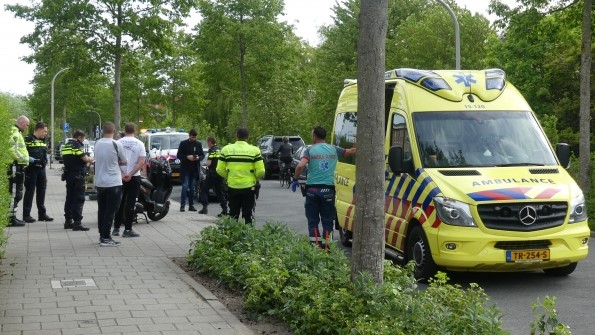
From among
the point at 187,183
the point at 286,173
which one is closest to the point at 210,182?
the point at 187,183

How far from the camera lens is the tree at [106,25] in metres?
27.4

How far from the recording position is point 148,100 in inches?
2317

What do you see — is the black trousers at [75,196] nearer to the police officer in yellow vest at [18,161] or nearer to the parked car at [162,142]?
the police officer in yellow vest at [18,161]

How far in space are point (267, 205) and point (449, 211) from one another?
12.8 metres

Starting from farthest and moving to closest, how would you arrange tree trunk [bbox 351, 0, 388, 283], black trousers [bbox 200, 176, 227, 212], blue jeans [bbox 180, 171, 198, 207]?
blue jeans [bbox 180, 171, 198, 207]
black trousers [bbox 200, 176, 227, 212]
tree trunk [bbox 351, 0, 388, 283]

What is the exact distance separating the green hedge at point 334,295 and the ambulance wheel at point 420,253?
1.45 meters

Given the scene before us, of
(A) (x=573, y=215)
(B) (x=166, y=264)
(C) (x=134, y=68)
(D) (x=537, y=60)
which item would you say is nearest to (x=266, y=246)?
(B) (x=166, y=264)

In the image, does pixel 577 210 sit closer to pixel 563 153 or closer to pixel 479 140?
pixel 563 153

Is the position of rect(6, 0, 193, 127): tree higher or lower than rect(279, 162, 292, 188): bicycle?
higher

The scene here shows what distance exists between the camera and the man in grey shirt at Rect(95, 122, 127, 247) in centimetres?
1181

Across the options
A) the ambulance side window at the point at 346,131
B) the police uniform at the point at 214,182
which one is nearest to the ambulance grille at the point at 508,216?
the ambulance side window at the point at 346,131

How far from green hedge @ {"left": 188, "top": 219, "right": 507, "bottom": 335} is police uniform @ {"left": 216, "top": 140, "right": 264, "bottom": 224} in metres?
2.13

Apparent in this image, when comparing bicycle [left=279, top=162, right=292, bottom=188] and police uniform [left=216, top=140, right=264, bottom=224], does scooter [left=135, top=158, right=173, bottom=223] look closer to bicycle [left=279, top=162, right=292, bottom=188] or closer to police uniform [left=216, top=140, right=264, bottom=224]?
police uniform [left=216, top=140, right=264, bottom=224]

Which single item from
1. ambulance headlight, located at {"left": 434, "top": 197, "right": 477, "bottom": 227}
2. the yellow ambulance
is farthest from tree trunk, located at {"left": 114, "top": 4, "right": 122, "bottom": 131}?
ambulance headlight, located at {"left": 434, "top": 197, "right": 477, "bottom": 227}
